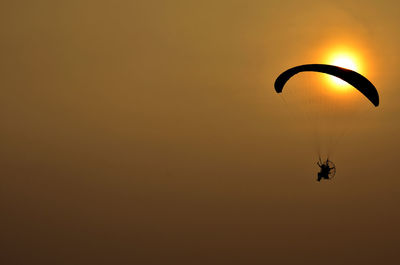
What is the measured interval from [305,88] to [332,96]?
5.73 feet

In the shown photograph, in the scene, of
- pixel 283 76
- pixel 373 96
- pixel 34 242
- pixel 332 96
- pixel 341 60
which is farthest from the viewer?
pixel 34 242

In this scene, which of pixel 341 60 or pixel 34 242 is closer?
pixel 341 60

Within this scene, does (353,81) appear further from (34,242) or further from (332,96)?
(34,242)

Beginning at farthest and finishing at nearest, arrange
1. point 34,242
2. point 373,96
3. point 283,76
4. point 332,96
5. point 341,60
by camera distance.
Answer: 1. point 34,242
2. point 332,96
3. point 341,60
4. point 283,76
5. point 373,96

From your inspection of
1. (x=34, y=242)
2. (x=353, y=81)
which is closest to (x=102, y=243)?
(x=34, y=242)

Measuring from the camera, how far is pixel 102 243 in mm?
35406

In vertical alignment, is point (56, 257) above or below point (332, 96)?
below

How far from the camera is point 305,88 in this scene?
3069 cm

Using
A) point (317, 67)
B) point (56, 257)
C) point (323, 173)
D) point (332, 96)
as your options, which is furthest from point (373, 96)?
point (56, 257)

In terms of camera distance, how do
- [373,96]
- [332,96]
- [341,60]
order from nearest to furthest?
[373,96] → [341,60] → [332,96]

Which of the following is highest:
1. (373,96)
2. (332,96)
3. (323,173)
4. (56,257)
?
(332,96)

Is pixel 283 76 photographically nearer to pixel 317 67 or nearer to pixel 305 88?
pixel 317 67

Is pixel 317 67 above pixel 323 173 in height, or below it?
above

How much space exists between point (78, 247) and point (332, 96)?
20782 mm
